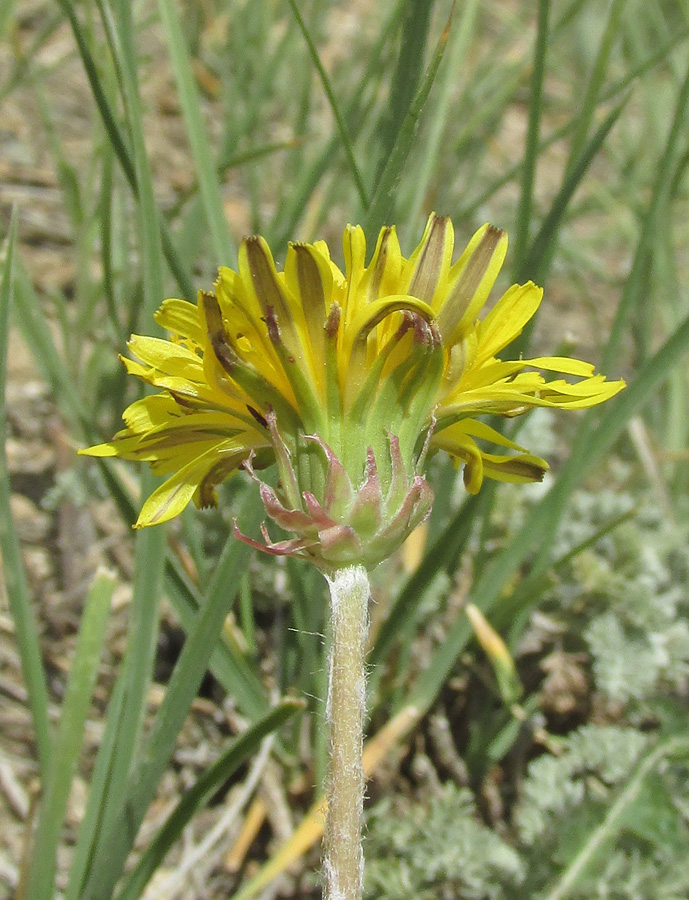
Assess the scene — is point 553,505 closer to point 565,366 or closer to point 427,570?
point 427,570

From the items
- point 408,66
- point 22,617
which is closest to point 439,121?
point 408,66

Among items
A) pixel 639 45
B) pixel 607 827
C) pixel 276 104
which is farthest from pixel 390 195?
pixel 276 104

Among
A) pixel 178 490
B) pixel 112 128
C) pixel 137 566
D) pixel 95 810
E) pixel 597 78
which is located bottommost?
pixel 95 810

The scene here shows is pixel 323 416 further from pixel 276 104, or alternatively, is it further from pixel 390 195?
pixel 276 104

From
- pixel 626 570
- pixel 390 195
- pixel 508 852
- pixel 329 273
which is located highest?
pixel 390 195

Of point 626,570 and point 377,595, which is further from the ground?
point 626,570

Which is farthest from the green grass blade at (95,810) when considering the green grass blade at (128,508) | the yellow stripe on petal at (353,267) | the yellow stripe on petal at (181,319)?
the yellow stripe on petal at (353,267)
